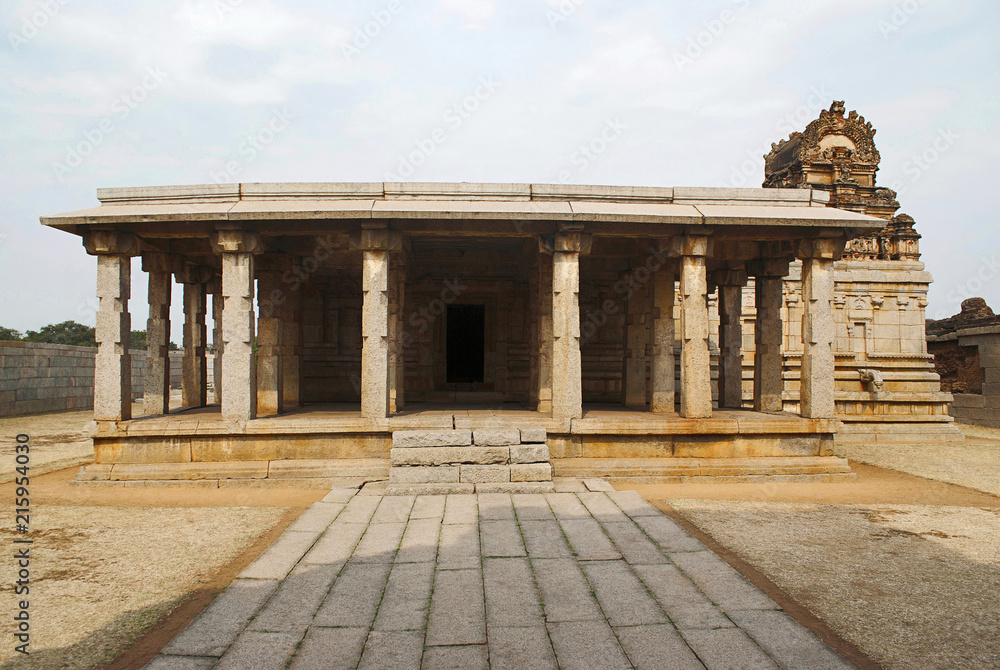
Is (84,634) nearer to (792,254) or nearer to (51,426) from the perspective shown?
(792,254)

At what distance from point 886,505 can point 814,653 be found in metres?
4.86

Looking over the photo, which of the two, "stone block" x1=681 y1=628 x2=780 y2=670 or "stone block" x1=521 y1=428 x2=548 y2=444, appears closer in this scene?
"stone block" x1=681 y1=628 x2=780 y2=670

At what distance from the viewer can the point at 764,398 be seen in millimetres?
10336

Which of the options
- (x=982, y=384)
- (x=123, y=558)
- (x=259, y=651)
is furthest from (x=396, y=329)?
(x=982, y=384)

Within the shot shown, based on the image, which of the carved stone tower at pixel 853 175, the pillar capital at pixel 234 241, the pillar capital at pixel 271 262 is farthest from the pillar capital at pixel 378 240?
the carved stone tower at pixel 853 175

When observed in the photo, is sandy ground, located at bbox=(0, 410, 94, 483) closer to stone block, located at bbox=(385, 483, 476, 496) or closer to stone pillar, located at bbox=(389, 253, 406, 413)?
stone pillar, located at bbox=(389, 253, 406, 413)

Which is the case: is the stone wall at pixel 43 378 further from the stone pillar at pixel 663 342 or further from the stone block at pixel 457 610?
the stone block at pixel 457 610

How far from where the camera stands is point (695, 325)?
8.45 m

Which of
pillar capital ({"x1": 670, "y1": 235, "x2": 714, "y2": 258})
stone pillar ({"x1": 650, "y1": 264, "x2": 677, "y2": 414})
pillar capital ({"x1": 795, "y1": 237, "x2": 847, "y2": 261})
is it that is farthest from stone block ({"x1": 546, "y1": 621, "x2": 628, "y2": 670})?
pillar capital ({"x1": 795, "y1": 237, "x2": 847, "y2": 261})

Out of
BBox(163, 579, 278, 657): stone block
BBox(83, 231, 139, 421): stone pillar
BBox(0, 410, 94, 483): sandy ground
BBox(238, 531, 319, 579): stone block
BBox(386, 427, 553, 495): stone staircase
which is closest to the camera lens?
BBox(163, 579, 278, 657): stone block

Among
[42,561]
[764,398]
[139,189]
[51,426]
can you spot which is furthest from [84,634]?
[51,426]

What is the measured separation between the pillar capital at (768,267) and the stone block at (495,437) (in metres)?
5.93

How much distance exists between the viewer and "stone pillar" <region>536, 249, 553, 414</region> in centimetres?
982

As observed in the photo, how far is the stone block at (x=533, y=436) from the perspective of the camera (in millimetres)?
7976
